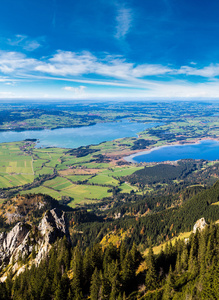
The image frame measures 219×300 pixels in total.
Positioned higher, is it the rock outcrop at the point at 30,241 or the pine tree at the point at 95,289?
the pine tree at the point at 95,289

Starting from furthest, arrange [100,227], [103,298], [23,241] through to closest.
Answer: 1. [100,227]
2. [23,241]
3. [103,298]

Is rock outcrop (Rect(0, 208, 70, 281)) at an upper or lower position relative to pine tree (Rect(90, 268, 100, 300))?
lower

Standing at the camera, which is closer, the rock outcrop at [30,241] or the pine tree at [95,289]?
the pine tree at [95,289]

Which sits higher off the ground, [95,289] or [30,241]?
[95,289]

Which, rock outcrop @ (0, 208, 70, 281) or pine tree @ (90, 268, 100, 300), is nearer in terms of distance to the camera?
pine tree @ (90, 268, 100, 300)

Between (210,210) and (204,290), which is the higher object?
(204,290)

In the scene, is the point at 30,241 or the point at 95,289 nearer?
the point at 95,289

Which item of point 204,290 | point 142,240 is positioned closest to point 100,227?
point 142,240

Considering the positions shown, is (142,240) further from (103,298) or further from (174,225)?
(103,298)
